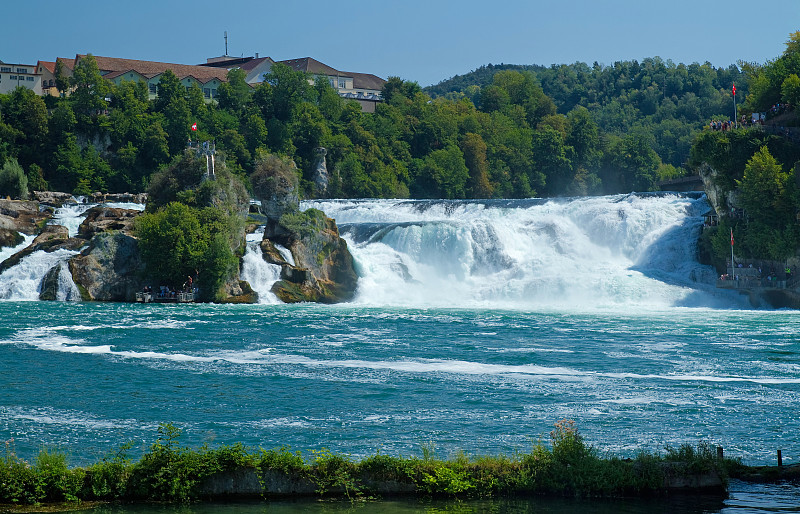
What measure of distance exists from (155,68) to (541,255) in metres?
57.6

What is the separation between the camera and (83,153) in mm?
82688

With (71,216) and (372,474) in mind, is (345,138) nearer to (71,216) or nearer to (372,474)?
(71,216)

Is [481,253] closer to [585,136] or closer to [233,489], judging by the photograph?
[233,489]

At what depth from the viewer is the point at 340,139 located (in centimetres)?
9188

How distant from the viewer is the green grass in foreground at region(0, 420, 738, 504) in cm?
1379

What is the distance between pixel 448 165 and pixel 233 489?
280 feet

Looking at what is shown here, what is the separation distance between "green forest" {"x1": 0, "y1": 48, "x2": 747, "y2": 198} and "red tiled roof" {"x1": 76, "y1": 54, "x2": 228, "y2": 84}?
5.28 meters

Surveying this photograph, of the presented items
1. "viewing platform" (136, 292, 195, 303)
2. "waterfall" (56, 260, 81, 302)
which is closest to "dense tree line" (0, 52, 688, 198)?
"viewing platform" (136, 292, 195, 303)

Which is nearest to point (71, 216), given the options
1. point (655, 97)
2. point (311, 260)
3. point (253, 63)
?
point (311, 260)

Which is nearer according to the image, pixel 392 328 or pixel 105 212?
pixel 392 328

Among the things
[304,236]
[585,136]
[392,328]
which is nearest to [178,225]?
[304,236]

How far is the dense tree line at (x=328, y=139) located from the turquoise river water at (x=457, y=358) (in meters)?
28.7

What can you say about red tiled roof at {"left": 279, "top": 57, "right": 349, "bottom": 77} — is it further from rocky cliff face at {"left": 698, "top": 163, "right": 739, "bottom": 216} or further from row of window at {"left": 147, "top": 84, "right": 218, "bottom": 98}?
rocky cliff face at {"left": 698, "top": 163, "right": 739, "bottom": 216}

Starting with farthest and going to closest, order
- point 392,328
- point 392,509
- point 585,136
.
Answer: point 585,136, point 392,328, point 392,509
